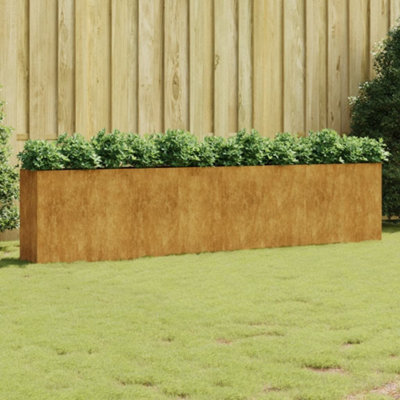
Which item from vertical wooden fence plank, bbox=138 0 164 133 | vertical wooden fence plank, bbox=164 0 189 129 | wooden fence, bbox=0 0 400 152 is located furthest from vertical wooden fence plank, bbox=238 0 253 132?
vertical wooden fence plank, bbox=138 0 164 133

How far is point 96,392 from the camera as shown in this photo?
5613mm

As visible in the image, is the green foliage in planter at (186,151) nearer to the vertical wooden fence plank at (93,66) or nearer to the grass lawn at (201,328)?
the grass lawn at (201,328)

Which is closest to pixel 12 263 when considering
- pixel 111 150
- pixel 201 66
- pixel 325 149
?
pixel 111 150

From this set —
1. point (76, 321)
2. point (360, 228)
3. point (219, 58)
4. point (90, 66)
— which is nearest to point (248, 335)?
point (76, 321)

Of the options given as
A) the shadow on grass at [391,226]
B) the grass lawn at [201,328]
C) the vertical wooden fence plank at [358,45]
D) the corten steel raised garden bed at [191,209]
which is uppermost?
the vertical wooden fence plank at [358,45]

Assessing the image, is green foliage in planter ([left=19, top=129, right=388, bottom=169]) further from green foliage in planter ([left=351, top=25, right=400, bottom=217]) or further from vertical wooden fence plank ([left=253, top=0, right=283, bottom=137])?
green foliage in planter ([left=351, top=25, right=400, bottom=217])

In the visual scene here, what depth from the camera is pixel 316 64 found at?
1577 centimetres

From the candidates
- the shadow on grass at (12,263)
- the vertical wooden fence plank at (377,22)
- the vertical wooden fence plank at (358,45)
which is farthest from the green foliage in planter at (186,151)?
the vertical wooden fence plank at (377,22)

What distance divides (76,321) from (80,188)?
3.57 meters

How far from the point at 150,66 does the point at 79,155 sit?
3.26m

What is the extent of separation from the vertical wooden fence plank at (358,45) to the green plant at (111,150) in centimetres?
628

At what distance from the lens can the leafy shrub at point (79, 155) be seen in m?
11.0

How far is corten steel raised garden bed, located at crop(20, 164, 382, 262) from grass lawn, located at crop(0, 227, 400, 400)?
0.36 metres

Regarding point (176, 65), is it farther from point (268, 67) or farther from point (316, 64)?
point (316, 64)
